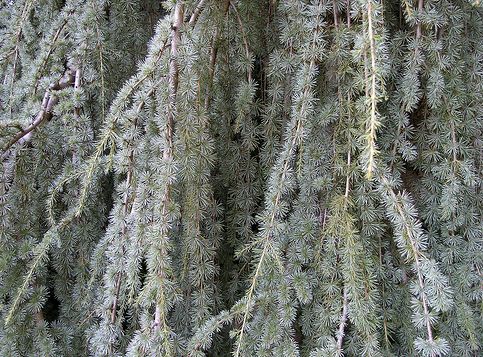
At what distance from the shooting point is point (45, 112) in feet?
3.24

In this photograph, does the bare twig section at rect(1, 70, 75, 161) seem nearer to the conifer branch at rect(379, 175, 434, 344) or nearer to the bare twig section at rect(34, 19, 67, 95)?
the bare twig section at rect(34, 19, 67, 95)

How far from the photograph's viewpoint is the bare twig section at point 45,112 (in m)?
0.93

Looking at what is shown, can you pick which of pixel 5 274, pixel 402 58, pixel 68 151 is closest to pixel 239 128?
pixel 402 58

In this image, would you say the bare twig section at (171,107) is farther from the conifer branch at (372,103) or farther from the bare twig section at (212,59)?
the conifer branch at (372,103)

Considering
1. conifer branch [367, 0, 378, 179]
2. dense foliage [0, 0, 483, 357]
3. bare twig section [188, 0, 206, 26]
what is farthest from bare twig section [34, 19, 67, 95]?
conifer branch [367, 0, 378, 179]

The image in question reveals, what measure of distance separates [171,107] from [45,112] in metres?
0.39

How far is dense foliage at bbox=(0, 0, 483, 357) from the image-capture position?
760 mm

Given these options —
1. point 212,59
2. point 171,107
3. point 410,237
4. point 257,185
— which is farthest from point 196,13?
point 410,237

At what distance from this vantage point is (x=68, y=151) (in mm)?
1086

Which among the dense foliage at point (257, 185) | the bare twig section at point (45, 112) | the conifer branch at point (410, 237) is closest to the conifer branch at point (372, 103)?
the dense foliage at point (257, 185)

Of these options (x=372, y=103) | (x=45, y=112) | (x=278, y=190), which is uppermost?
(x=45, y=112)

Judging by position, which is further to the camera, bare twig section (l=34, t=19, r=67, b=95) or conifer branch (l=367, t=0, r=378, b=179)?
bare twig section (l=34, t=19, r=67, b=95)

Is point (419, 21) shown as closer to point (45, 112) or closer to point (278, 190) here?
point (278, 190)

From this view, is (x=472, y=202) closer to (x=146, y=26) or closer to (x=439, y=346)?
(x=439, y=346)
